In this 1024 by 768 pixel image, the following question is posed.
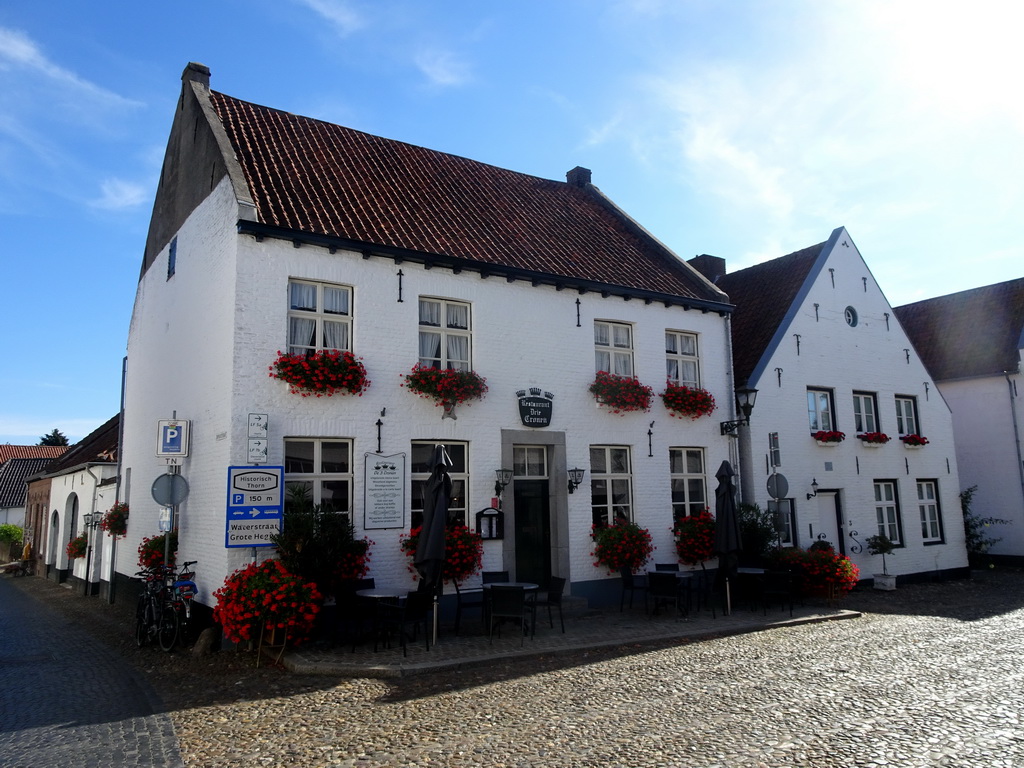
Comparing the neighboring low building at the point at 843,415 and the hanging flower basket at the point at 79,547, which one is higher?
the neighboring low building at the point at 843,415

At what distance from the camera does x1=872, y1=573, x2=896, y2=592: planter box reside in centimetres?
1708

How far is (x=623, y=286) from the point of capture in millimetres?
14852

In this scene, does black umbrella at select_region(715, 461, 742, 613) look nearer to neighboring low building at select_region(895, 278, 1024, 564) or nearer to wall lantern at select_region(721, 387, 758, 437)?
wall lantern at select_region(721, 387, 758, 437)

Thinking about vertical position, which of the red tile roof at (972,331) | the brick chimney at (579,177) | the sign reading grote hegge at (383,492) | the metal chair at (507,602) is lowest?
the metal chair at (507,602)

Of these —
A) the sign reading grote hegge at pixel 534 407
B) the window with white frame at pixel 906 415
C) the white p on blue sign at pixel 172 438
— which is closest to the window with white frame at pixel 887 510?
the window with white frame at pixel 906 415

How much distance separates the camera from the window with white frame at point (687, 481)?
15.1 m

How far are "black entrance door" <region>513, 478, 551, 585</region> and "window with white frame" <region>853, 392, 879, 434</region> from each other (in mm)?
9428

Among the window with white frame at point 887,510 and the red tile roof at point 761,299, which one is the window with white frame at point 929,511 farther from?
the red tile roof at point 761,299

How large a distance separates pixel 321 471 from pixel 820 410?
12284mm

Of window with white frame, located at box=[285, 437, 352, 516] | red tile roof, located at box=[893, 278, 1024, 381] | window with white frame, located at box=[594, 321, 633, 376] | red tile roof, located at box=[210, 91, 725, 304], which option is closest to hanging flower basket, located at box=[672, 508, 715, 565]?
window with white frame, located at box=[594, 321, 633, 376]

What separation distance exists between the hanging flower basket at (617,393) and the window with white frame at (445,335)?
259 cm

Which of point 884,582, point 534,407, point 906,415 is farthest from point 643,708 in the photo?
point 906,415

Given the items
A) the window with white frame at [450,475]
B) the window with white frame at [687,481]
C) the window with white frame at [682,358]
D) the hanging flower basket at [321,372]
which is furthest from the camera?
the window with white frame at [682,358]

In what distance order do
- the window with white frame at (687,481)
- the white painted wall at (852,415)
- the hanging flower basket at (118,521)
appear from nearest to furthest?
1. the window with white frame at (687,481)
2. the hanging flower basket at (118,521)
3. the white painted wall at (852,415)
